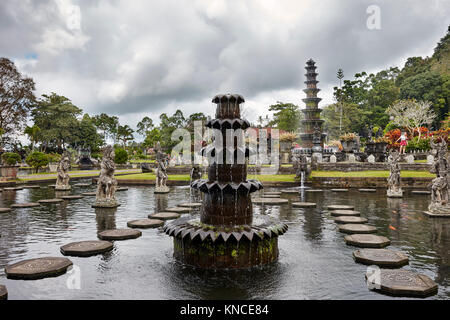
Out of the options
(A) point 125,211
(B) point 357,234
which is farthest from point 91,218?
(B) point 357,234

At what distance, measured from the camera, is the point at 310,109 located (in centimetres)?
5394

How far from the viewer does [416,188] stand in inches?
767

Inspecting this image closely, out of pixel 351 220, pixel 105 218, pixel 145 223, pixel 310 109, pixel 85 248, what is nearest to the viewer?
pixel 85 248

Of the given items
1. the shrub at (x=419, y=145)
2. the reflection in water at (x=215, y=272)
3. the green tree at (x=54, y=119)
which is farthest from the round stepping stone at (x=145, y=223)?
the green tree at (x=54, y=119)

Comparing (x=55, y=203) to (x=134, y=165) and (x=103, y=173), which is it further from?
(x=134, y=165)

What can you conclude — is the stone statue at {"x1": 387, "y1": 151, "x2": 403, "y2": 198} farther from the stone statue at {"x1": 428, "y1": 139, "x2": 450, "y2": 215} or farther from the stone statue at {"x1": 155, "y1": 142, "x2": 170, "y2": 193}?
the stone statue at {"x1": 155, "y1": 142, "x2": 170, "y2": 193}

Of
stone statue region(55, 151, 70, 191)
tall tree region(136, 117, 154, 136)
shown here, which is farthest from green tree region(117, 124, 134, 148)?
stone statue region(55, 151, 70, 191)

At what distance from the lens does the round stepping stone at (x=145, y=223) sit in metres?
9.14

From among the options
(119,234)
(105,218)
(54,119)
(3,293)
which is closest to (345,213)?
(119,234)

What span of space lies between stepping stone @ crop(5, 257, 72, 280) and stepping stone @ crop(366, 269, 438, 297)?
17.2 ft

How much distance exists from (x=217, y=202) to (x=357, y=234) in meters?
4.09

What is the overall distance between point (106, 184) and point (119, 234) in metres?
5.42

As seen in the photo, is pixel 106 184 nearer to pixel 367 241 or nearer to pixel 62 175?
pixel 62 175

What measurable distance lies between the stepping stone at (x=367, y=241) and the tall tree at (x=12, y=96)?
157ft
